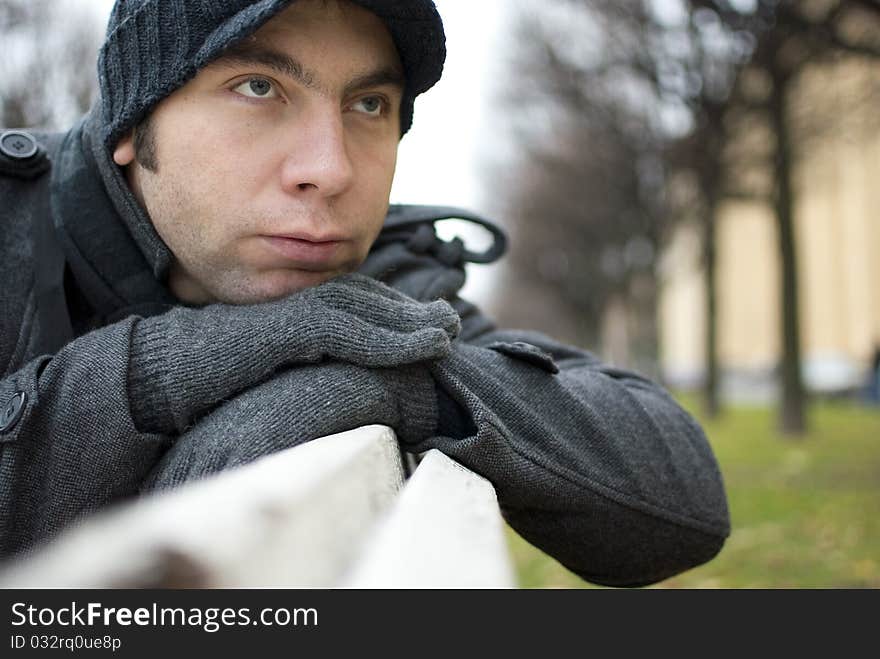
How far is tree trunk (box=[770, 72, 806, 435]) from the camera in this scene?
11.4 meters

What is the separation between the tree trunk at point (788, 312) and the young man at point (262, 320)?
1007 centimetres

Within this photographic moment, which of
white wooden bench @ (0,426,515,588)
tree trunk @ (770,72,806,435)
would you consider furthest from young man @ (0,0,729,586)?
tree trunk @ (770,72,806,435)

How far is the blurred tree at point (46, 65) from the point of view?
11.3 metres

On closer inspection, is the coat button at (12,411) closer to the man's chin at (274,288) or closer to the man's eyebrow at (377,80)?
the man's chin at (274,288)

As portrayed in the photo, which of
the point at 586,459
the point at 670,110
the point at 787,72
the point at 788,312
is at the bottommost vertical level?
the point at 586,459

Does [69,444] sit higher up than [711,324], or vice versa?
[711,324]

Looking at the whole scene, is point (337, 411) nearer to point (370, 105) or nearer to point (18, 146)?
point (370, 105)

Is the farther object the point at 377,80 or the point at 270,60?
the point at 377,80

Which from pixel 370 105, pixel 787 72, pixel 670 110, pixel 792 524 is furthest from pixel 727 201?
pixel 370 105

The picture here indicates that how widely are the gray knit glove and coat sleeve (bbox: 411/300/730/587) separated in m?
0.13

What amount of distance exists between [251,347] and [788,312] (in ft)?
36.3

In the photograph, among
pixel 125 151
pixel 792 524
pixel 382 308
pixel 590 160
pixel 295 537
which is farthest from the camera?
pixel 590 160

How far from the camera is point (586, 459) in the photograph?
1772 mm
